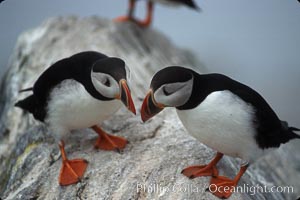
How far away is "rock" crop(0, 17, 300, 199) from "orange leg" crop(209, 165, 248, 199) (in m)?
0.04

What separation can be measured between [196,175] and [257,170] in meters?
1.01

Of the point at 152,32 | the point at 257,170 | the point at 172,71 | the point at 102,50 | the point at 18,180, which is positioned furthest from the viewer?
the point at 152,32

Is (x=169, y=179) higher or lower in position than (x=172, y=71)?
lower

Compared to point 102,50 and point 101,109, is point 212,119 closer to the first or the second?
point 101,109

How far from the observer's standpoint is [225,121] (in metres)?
2.53

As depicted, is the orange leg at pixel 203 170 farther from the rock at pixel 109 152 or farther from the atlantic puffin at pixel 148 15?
the atlantic puffin at pixel 148 15

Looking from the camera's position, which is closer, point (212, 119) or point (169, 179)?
point (212, 119)

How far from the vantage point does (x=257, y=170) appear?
3605 millimetres

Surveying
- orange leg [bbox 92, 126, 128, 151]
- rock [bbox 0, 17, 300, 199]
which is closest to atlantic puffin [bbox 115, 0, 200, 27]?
rock [bbox 0, 17, 300, 199]

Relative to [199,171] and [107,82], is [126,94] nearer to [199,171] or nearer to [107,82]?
[107,82]

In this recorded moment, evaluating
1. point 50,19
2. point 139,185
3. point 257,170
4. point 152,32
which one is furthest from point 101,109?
point 152,32

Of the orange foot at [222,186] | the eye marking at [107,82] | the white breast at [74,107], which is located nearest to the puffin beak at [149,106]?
the eye marking at [107,82]

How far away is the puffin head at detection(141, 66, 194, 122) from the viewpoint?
2.45m

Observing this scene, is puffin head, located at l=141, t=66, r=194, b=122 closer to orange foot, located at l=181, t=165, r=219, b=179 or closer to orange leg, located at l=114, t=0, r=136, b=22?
orange foot, located at l=181, t=165, r=219, b=179
